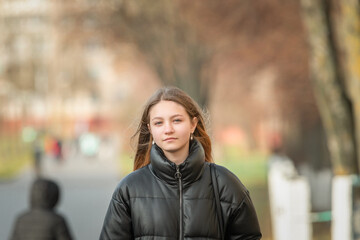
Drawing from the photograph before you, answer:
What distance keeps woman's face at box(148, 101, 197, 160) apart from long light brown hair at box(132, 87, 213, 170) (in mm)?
25

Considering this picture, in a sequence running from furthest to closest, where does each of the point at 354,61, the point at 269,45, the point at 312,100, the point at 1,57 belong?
the point at 1,57
the point at 312,100
the point at 269,45
the point at 354,61

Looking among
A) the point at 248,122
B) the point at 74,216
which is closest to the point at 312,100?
the point at 74,216

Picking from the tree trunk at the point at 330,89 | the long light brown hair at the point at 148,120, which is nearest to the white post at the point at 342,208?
the tree trunk at the point at 330,89

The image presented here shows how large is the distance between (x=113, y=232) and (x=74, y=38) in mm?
26872

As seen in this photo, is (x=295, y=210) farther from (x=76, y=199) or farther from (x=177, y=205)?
(x=76, y=199)

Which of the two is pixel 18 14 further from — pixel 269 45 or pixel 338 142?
pixel 338 142

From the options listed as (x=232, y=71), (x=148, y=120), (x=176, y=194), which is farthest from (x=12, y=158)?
(x=176, y=194)

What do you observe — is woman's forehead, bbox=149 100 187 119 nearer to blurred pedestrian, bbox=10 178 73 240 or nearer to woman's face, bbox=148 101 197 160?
woman's face, bbox=148 101 197 160

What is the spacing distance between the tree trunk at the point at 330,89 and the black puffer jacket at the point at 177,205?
8.47m

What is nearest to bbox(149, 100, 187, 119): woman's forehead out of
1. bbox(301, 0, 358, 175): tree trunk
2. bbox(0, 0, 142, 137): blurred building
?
bbox(301, 0, 358, 175): tree trunk

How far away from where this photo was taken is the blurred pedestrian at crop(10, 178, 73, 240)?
620cm

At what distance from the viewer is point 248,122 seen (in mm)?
52125

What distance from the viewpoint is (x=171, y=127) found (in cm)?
375

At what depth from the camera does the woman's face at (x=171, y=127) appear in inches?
147
